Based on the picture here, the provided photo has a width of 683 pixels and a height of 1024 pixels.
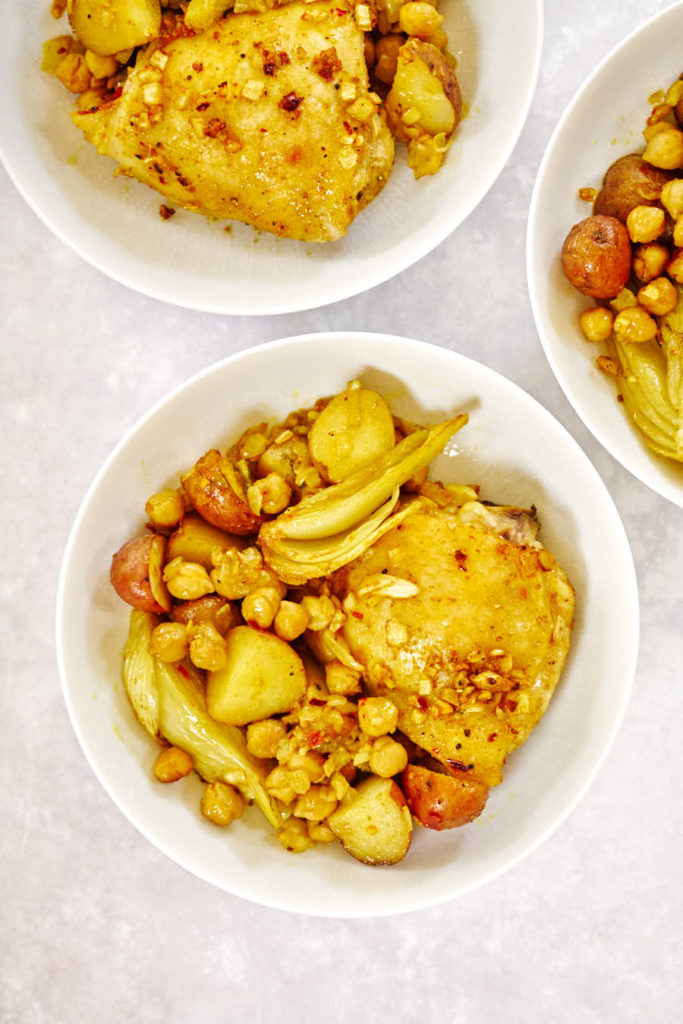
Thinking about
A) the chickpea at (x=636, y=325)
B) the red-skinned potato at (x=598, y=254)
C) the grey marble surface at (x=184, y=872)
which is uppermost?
the red-skinned potato at (x=598, y=254)

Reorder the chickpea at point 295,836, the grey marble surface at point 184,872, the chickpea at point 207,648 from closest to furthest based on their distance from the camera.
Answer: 1. the chickpea at point 207,648
2. the chickpea at point 295,836
3. the grey marble surface at point 184,872

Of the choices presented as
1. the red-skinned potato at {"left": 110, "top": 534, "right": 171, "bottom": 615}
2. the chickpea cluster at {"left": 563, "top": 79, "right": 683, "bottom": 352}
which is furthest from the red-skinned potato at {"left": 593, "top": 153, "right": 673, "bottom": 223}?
the red-skinned potato at {"left": 110, "top": 534, "right": 171, "bottom": 615}

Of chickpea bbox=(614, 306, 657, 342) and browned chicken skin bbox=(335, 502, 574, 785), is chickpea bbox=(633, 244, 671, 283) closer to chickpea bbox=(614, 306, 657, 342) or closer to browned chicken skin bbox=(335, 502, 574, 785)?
chickpea bbox=(614, 306, 657, 342)

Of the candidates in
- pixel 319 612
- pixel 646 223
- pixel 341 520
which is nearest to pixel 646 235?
pixel 646 223

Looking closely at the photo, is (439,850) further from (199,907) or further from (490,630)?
(199,907)

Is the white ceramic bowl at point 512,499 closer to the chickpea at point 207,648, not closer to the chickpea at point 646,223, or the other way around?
the chickpea at point 207,648

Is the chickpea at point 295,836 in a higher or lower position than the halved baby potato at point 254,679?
lower

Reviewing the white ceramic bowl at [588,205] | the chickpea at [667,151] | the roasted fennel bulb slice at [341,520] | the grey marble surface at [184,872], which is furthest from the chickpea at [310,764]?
the chickpea at [667,151]
